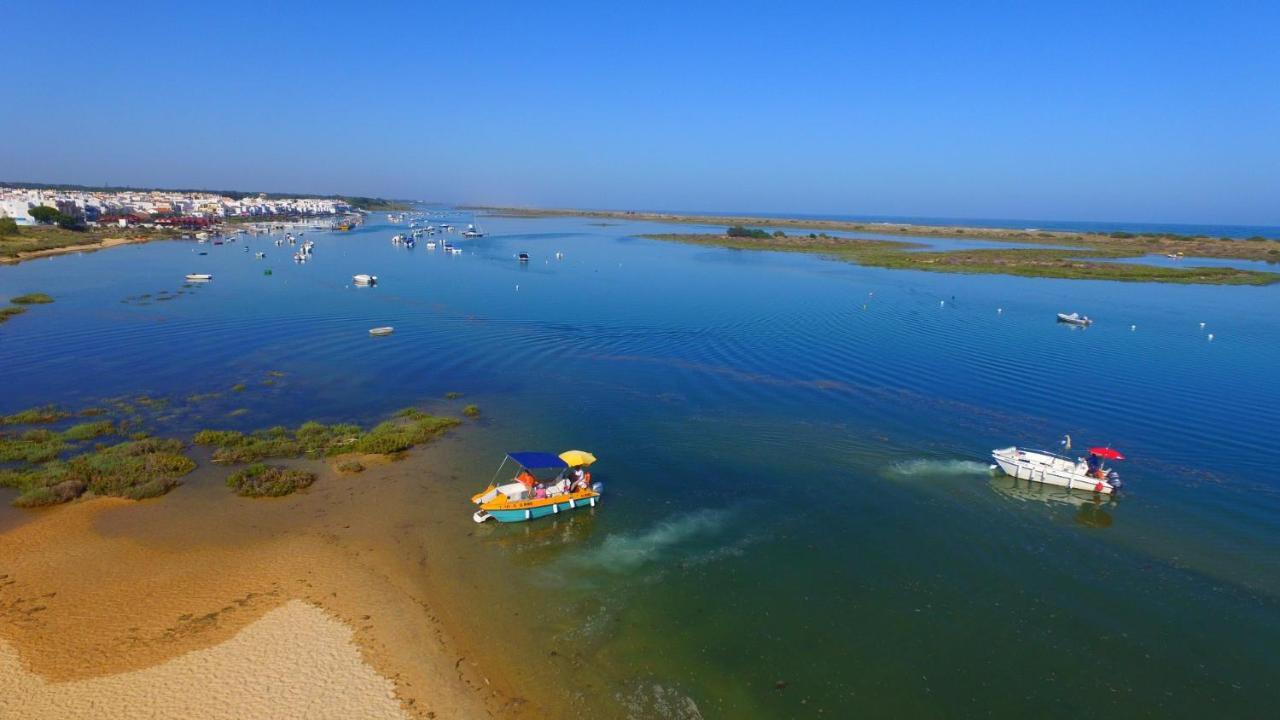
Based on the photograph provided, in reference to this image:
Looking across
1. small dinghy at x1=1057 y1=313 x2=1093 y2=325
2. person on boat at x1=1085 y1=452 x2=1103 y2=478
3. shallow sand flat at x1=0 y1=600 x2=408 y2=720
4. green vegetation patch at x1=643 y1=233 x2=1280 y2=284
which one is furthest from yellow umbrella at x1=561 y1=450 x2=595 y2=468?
green vegetation patch at x1=643 y1=233 x2=1280 y2=284

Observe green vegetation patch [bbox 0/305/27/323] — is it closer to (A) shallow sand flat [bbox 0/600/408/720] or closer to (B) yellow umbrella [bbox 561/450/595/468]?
(A) shallow sand flat [bbox 0/600/408/720]

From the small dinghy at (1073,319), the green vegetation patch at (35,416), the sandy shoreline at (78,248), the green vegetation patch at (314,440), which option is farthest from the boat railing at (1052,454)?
the sandy shoreline at (78,248)

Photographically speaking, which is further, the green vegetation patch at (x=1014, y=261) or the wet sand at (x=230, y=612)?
the green vegetation patch at (x=1014, y=261)

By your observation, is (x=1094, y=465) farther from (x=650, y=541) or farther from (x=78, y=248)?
(x=78, y=248)

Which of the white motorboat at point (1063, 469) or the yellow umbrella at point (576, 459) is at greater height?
the yellow umbrella at point (576, 459)

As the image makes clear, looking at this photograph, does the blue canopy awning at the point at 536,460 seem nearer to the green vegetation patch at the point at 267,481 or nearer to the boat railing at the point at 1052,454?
the green vegetation patch at the point at 267,481
